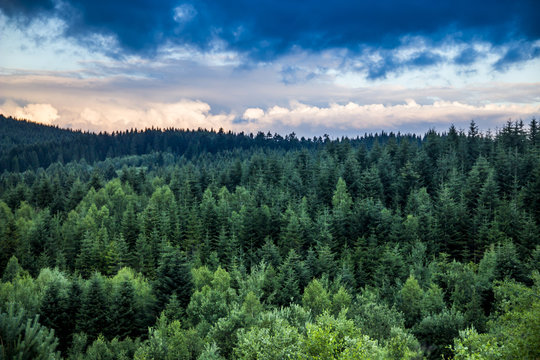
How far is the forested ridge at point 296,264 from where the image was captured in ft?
105

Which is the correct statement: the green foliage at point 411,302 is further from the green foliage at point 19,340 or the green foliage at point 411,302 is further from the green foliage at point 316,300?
the green foliage at point 19,340

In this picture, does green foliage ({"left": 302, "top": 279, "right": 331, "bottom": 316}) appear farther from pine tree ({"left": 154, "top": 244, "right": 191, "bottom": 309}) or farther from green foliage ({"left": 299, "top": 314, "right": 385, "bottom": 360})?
green foliage ({"left": 299, "top": 314, "right": 385, "bottom": 360})

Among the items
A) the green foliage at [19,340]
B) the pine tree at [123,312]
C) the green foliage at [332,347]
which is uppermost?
the green foliage at [19,340]

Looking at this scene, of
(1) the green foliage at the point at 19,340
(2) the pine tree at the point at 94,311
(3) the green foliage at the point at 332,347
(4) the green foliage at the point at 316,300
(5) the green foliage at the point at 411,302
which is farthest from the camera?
(4) the green foliage at the point at 316,300

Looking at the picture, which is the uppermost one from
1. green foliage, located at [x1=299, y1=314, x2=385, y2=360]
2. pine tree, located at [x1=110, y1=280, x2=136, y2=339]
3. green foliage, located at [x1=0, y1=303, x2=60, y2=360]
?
green foliage, located at [x1=0, y1=303, x2=60, y2=360]

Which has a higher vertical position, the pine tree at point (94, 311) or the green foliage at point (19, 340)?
the green foliage at point (19, 340)

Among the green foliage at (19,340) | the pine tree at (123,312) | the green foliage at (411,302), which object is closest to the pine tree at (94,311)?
the pine tree at (123,312)

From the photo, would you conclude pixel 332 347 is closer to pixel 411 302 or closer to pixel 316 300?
pixel 316 300

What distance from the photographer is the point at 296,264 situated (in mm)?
74250

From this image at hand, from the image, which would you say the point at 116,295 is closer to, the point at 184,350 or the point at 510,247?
the point at 184,350

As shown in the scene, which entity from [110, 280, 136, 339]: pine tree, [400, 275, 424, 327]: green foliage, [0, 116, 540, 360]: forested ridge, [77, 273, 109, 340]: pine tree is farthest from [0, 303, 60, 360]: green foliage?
[400, 275, 424, 327]: green foliage

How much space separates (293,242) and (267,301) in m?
25.7

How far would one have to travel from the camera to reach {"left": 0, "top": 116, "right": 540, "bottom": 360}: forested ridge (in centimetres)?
3185

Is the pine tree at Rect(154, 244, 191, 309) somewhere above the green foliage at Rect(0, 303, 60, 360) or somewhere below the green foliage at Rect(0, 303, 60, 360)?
below
